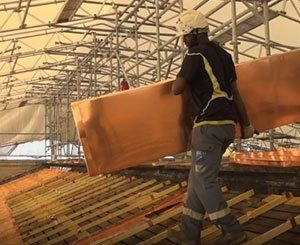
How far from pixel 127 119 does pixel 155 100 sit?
28cm

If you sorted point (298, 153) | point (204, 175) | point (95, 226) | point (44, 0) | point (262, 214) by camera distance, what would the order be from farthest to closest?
point (44, 0) → point (95, 226) → point (298, 153) → point (262, 214) → point (204, 175)

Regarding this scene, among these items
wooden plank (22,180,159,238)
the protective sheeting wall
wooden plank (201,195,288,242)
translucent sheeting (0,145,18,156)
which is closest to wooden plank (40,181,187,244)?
wooden plank (22,180,159,238)

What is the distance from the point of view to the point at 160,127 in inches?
159

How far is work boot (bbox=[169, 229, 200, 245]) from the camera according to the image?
365cm

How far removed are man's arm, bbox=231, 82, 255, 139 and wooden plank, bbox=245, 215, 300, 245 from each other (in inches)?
28.6

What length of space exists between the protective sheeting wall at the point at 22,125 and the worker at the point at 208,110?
90.1 ft

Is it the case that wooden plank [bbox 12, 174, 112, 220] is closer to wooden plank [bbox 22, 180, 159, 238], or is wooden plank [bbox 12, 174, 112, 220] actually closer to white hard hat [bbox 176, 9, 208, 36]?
wooden plank [bbox 22, 180, 159, 238]

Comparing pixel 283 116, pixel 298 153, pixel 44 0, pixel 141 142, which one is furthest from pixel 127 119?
pixel 44 0

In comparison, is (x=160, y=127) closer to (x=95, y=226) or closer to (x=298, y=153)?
(x=298, y=153)

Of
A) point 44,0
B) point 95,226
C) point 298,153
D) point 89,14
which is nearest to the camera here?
point 298,153

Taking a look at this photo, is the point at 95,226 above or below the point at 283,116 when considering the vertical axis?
below

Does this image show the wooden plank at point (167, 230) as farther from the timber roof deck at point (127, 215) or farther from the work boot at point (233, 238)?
the work boot at point (233, 238)

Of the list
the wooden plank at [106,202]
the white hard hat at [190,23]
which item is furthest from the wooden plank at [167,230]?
the wooden plank at [106,202]

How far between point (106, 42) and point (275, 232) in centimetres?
1207
